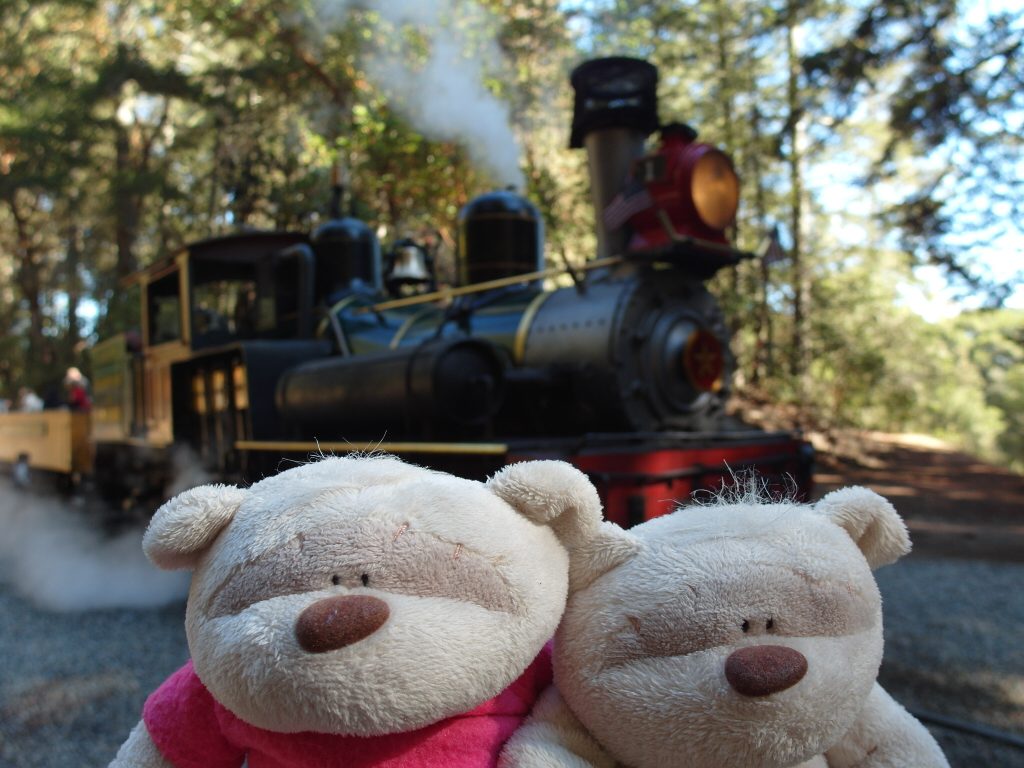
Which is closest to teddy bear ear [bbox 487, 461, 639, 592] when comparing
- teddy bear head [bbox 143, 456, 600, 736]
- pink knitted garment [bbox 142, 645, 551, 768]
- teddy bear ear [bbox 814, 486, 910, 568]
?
teddy bear head [bbox 143, 456, 600, 736]

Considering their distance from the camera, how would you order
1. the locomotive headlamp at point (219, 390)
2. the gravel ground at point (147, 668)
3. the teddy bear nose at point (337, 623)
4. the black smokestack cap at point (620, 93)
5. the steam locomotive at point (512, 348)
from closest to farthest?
1. the teddy bear nose at point (337, 623)
2. the gravel ground at point (147, 668)
3. the steam locomotive at point (512, 348)
4. the black smokestack cap at point (620, 93)
5. the locomotive headlamp at point (219, 390)

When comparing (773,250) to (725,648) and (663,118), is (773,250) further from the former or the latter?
(663,118)

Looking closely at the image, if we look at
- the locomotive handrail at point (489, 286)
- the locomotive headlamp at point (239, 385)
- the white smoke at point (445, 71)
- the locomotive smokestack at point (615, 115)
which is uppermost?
the white smoke at point (445, 71)

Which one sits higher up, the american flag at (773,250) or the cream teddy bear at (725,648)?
the american flag at (773,250)

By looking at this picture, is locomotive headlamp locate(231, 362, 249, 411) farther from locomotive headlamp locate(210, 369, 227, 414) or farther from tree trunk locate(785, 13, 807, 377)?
tree trunk locate(785, 13, 807, 377)

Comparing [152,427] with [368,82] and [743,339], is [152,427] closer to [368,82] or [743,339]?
[368,82]

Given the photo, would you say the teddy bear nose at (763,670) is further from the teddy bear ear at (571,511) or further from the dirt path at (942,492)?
the dirt path at (942,492)

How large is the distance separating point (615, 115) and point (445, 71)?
25.1ft

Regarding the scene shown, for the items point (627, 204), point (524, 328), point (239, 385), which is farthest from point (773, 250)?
point (239, 385)

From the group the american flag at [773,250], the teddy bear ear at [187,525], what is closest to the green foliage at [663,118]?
the american flag at [773,250]

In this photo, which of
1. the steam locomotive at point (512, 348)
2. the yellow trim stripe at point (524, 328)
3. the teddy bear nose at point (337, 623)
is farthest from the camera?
the yellow trim stripe at point (524, 328)

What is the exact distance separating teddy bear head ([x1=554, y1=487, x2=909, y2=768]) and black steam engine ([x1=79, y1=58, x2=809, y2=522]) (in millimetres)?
2222

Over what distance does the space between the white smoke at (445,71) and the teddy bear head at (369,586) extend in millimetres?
8754

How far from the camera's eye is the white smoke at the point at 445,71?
995 centimetres
